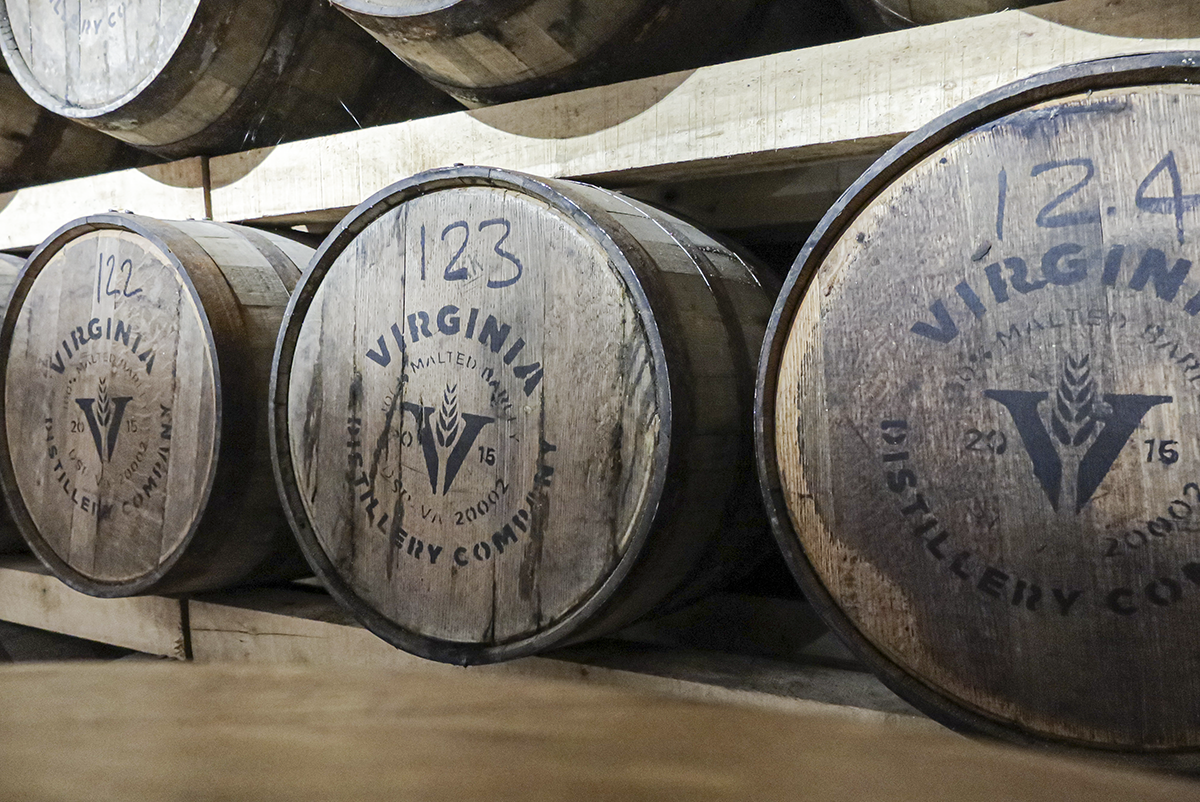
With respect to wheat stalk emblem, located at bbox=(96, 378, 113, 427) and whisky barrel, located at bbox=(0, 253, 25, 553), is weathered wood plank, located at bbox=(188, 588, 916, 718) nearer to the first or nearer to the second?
wheat stalk emblem, located at bbox=(96, 378, 113, 427)

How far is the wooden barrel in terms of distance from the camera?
204 cm

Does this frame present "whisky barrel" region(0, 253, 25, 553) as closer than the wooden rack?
No

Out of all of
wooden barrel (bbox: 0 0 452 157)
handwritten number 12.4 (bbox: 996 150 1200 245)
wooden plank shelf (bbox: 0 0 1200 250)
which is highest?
wooden barrel (bbox: 0 0 452 157)

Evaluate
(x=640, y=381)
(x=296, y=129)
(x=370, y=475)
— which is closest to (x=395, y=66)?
(x=296, y=129)

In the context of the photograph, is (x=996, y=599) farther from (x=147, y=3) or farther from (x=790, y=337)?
(x=147, y=3)

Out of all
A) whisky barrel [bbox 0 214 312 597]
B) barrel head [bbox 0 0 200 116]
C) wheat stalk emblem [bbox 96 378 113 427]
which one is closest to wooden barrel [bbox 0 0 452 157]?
barrel head [bbox 0 0 200 116]

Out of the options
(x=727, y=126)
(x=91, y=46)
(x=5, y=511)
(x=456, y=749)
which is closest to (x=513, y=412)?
(x=727, y=126)

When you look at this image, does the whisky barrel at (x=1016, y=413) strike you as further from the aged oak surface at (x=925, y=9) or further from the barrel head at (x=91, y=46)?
the barrel head at (x=91, y=46)

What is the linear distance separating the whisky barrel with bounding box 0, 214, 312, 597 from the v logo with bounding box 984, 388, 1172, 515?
147 centimetres

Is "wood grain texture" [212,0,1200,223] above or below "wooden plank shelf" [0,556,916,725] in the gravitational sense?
above

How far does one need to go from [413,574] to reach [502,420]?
13.3 inches

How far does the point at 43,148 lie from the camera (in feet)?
9.25

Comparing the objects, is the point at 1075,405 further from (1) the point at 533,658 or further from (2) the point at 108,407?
(2) the point at 108,407

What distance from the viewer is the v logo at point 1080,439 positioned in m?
1.10
